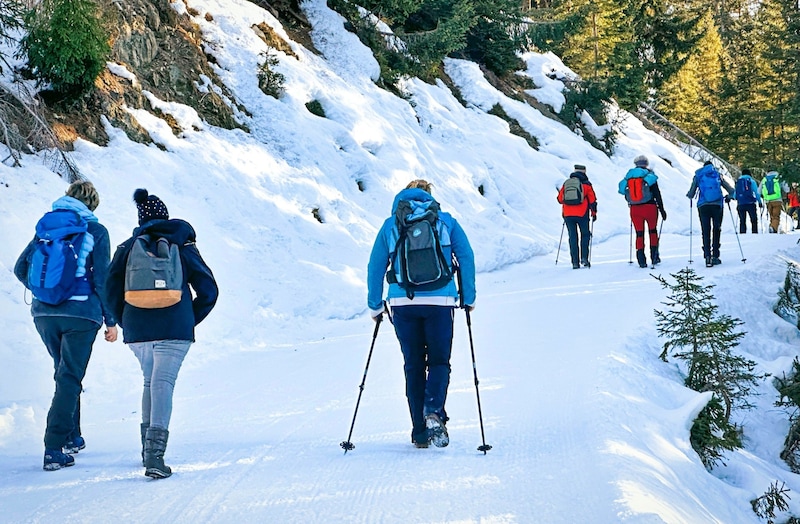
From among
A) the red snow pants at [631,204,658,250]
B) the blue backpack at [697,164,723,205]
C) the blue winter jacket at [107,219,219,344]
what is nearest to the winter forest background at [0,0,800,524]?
the red snow pants at [631,204,658,250]

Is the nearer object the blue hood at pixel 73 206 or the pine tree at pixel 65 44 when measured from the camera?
the blue hood at pixel 73 206

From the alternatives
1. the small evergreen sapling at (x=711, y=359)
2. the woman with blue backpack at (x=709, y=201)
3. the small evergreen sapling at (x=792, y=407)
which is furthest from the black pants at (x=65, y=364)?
the woman with blue backpack at (x=709, y=201)

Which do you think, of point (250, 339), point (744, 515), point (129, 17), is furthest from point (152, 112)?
point (744, 515)

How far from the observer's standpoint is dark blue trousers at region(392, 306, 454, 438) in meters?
5.85

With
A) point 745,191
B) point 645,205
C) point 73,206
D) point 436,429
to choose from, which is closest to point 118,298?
point 73,206

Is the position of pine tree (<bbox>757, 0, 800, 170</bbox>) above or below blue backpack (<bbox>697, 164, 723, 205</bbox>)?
above

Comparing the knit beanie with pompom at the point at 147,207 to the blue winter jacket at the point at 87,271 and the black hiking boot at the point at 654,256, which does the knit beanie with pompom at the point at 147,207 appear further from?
the black hiking boot at the point at 654,256

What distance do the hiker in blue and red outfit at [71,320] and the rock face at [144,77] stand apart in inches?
295

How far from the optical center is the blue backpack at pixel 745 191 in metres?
21.3

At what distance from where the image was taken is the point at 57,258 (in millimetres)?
5801

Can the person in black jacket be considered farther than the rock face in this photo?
No

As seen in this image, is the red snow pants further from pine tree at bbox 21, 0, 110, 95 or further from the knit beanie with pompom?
the knit beanie with pompom

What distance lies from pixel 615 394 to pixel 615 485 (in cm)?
262

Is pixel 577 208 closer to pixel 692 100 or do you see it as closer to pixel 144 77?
pixel 144 77
